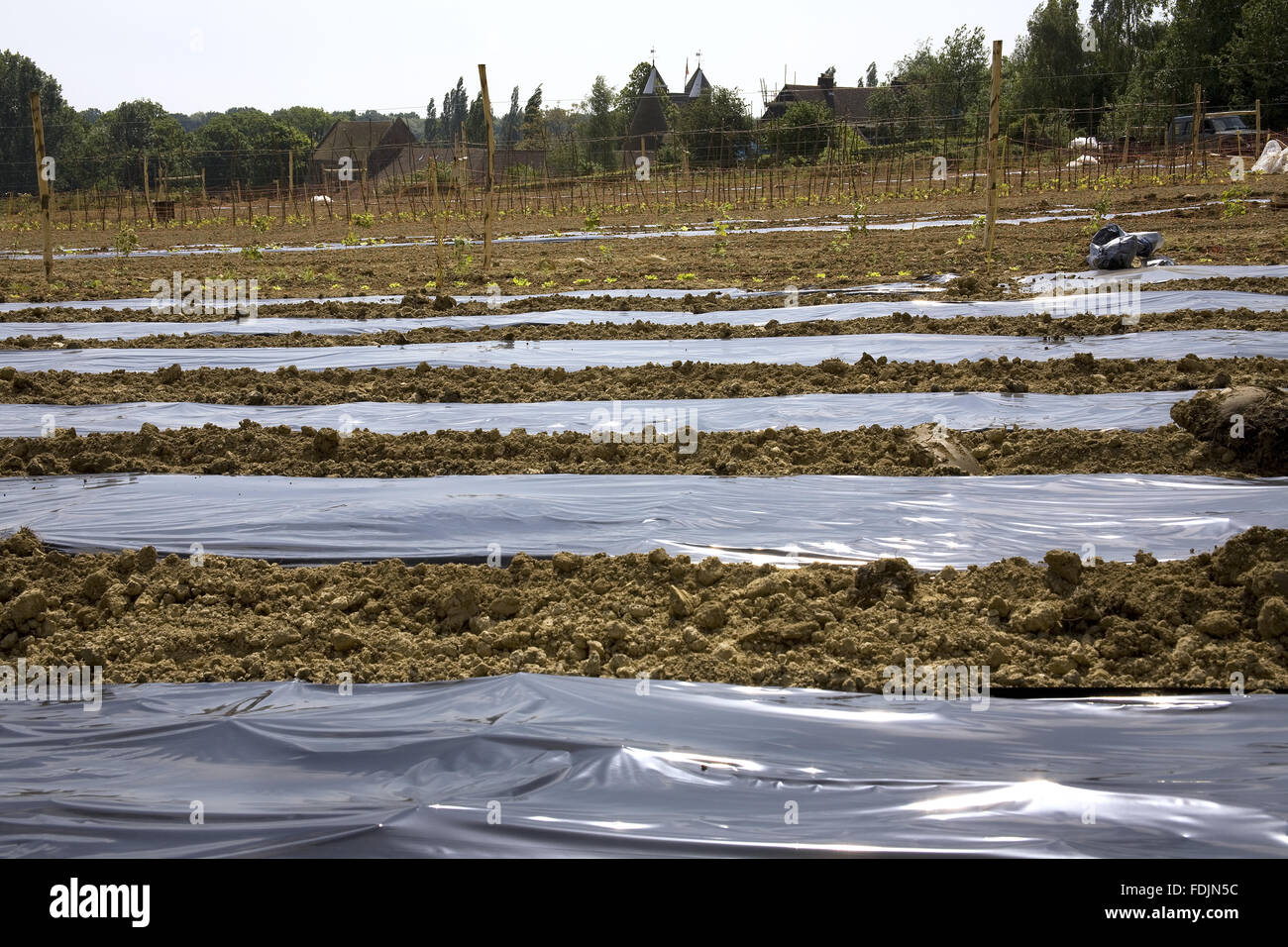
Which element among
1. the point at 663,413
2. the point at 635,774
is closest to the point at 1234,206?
the point at 663,413

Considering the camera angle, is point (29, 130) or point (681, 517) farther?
point (29, 130)

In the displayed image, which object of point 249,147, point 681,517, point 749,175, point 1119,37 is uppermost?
point 1119,37

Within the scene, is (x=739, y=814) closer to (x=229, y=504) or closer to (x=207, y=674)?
(x=207, y=674)

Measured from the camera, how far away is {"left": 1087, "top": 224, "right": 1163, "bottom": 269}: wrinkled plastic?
9.75m

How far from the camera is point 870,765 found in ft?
7.27

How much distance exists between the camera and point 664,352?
7.41 m

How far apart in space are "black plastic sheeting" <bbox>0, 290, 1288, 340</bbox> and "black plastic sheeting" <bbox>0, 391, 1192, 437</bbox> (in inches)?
93.4

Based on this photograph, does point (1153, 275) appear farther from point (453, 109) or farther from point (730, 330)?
point (453, 109)

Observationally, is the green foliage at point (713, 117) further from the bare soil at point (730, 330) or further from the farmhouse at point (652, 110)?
the bare soil at point (730, 330)

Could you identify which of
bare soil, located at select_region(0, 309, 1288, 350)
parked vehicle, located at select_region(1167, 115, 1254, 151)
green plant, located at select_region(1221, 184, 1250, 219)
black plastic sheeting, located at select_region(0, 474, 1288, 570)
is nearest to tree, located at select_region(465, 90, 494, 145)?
parked vehicle, located at select_region(1167, 115, 1254, 151)

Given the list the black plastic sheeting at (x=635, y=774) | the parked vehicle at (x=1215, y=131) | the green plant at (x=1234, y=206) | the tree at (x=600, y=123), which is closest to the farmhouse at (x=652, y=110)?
the tree at (x=600, y=123)

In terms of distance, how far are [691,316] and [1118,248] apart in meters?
4.39
